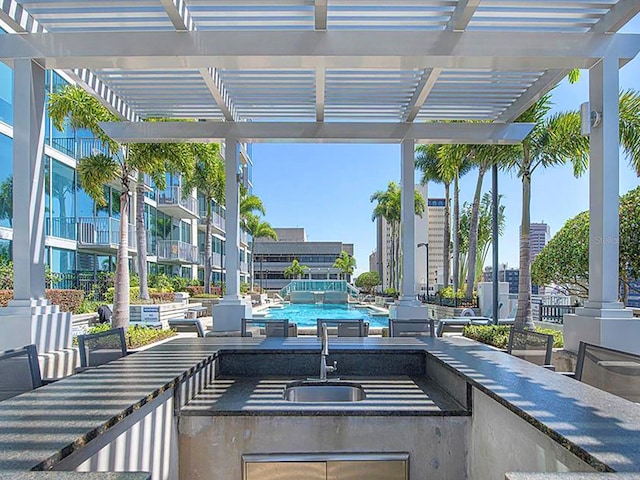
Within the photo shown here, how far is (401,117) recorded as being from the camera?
7.73 m

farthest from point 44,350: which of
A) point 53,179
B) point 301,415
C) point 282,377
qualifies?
point 53,179

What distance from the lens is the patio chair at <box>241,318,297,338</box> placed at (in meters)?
5.55

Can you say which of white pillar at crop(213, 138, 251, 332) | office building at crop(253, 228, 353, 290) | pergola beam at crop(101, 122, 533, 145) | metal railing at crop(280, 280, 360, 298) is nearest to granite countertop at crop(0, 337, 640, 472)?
white pillar at crop(213, 138, 251, 332)

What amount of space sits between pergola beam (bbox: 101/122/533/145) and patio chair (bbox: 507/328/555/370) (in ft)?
13.9

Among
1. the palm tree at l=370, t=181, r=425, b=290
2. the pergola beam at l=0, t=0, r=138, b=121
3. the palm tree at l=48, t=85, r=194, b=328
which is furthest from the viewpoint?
the palm tree at l=370, t=181, r=425, b=290

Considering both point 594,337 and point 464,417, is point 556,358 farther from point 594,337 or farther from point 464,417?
point 464,417

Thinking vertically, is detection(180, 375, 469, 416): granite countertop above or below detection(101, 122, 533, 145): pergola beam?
below

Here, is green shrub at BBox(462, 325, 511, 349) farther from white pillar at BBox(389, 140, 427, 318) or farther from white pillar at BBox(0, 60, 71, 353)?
white pillar at BBox(0, 60, 71, 353)

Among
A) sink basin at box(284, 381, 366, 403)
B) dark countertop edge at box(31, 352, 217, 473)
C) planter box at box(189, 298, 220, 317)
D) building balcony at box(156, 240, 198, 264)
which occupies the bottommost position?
planter box at box(189, 298, 220, 317)

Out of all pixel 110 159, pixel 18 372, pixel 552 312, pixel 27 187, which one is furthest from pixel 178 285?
pixel 18 372

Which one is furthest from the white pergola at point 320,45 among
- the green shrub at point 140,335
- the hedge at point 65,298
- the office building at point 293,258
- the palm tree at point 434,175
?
the office building at point 293,258

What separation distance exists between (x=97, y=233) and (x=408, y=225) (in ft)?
42.5

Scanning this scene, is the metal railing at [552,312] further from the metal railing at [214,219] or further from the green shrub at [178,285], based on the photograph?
the metal railing at [214,219]

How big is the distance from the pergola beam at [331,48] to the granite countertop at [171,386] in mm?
3140
